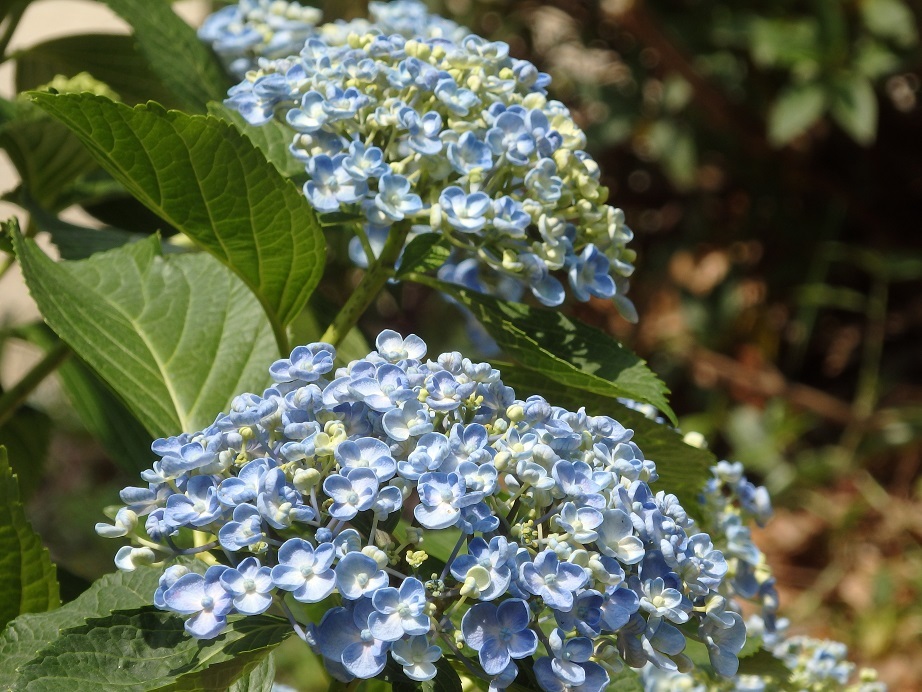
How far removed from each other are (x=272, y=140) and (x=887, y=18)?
202 cm

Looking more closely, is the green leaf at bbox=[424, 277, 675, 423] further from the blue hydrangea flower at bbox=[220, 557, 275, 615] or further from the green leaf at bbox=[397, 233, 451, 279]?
the blue hydrangea flower at bbox=[220, 557, 275, 615]

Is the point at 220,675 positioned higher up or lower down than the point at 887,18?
higher up

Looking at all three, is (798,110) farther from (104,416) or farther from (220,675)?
(220,675)

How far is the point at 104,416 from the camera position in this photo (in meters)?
1.23

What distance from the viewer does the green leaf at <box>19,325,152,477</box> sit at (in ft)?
3.81

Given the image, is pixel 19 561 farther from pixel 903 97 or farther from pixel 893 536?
pixel 903 97

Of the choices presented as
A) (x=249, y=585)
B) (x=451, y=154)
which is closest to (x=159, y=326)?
(x=451, y=154)

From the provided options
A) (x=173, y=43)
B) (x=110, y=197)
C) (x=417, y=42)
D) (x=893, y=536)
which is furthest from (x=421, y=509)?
(x=893, y=536)

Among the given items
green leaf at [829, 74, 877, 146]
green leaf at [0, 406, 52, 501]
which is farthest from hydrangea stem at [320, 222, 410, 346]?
green leaf at [829, 74, 877, 146]

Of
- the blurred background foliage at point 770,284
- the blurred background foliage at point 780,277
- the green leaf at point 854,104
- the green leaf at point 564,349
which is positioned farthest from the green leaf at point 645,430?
the blurred background foliage at point 780,277

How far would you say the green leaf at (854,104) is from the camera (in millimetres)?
2516

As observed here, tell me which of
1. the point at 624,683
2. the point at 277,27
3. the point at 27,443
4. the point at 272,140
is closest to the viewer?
the point at 624,683

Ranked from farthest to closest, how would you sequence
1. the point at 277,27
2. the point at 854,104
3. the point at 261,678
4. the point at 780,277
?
the point at 780,277, the point at 854,104, the point at 277,27, the point at 261,678

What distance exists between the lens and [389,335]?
2.51 feet
